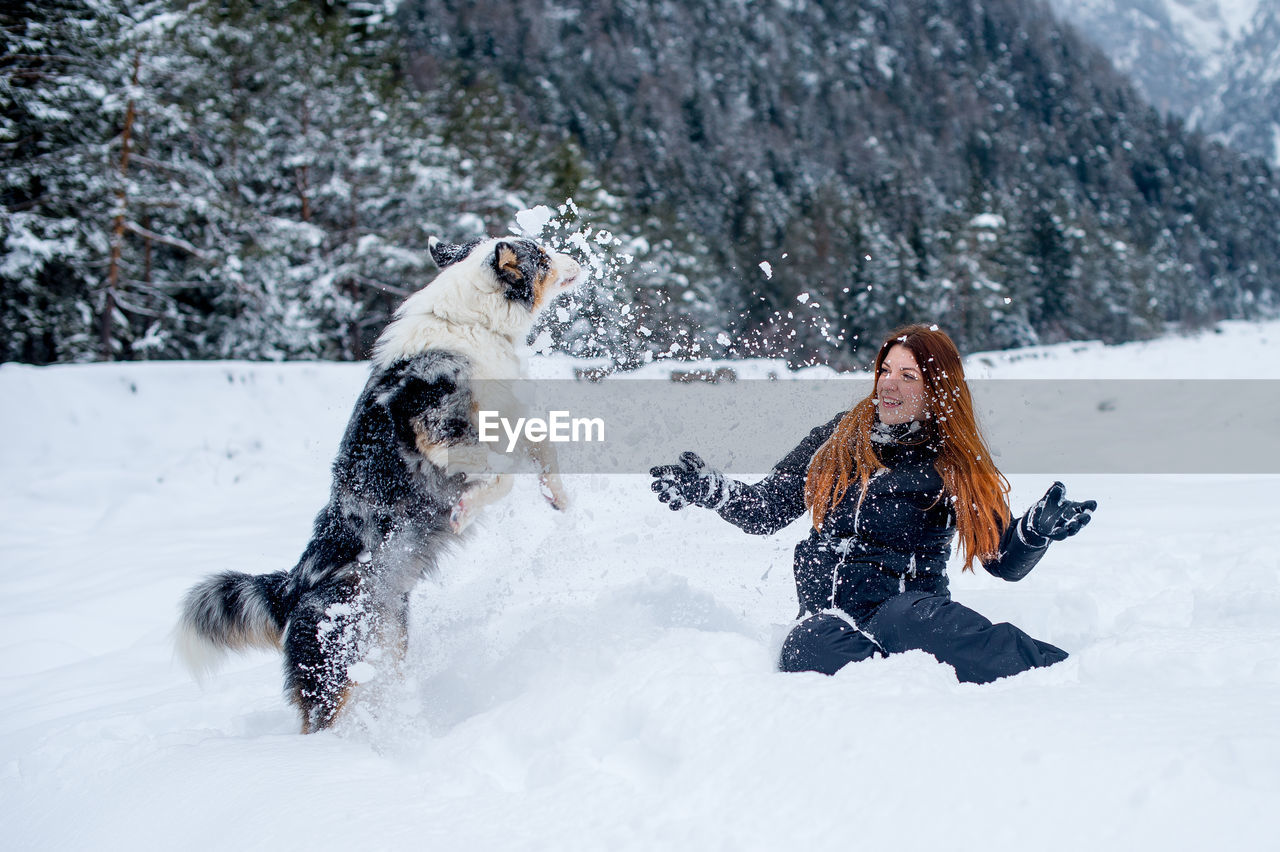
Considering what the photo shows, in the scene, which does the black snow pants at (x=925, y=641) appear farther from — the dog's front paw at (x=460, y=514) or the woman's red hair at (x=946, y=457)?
the dog's front paw at (x=460, y=514)

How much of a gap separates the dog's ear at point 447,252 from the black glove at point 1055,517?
2.83 metres

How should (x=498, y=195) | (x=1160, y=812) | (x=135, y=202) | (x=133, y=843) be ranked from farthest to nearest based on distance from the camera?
(x=498, y=195) < (x=135, y=202) < (x=133, y=843) < (x=1160, y=812)

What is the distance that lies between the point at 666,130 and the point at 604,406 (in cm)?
6476

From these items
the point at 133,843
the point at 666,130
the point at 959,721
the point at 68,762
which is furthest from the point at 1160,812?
the point at 666,130

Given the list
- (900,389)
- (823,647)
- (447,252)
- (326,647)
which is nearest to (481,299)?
(447,252)

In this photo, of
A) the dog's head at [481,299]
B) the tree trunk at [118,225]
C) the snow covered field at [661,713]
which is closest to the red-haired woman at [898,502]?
the snow covered field at [661,713]

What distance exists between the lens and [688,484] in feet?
8.87

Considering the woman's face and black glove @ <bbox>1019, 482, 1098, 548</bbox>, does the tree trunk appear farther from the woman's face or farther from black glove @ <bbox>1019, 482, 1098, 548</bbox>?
black glove @ <bbox>1019, 482, 1098, 548</bbox>

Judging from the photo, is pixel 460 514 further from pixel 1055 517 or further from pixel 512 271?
pixel 1055 517

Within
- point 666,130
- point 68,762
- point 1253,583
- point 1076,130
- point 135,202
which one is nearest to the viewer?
point 68,762

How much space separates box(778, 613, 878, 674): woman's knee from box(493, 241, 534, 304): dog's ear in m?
1.94

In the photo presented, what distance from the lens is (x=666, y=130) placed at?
66688 millimetres

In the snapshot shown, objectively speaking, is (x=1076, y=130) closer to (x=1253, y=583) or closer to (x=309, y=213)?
(x=309, y=213)

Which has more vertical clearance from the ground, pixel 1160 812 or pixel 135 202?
pixel 1160 812
